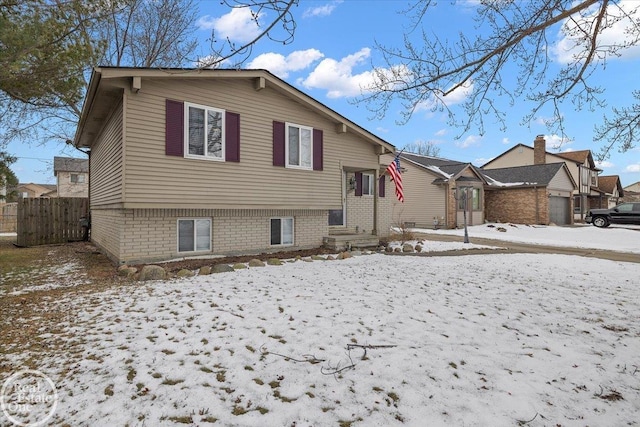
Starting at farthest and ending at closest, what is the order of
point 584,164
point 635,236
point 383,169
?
point 584,164 < point 635,236 < point 383,169

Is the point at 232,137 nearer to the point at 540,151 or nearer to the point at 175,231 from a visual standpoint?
the point at 175,231

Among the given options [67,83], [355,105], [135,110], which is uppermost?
[67,83]

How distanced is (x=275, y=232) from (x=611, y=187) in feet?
143

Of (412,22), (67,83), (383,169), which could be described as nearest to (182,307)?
(412,22)

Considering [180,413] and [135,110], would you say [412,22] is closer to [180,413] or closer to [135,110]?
[180,413]

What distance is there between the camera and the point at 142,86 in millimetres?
7508

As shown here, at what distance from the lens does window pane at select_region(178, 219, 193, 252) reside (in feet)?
28.1

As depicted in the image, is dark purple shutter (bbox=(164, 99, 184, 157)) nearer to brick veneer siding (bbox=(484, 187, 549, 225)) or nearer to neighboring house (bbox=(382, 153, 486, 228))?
neighboring house (bbox=(382, 153, 486, 228))

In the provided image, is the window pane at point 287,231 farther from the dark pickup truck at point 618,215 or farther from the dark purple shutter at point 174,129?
the dark pickup truck at point 618,215

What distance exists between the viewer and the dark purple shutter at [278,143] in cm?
977

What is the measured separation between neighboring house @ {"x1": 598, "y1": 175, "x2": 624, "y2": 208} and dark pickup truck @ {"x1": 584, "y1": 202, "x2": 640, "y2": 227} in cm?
1860

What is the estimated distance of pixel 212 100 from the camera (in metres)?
8.52

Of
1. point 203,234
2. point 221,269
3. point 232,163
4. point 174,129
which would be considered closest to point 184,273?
point 221,269

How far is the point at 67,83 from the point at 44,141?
11415mm
